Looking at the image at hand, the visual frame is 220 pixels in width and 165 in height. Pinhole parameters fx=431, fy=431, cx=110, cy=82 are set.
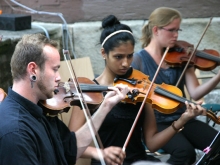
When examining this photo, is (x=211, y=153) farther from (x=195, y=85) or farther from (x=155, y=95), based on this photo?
(x=195, y=85)

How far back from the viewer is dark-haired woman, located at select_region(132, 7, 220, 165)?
2.71m

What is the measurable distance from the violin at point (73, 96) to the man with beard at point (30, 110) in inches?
8.2

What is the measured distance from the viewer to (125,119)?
Result: 89.1 inches

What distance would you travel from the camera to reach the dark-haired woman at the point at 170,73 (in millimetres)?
2709

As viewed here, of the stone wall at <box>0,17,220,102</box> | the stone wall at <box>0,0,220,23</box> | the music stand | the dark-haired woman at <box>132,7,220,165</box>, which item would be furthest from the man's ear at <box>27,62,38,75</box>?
the stone wall at <box>0,0,220,23</box>

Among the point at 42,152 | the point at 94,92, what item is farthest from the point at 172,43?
the point at 42,152

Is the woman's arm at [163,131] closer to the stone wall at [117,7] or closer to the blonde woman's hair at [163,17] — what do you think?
the blonde woman's hair at [163,17]

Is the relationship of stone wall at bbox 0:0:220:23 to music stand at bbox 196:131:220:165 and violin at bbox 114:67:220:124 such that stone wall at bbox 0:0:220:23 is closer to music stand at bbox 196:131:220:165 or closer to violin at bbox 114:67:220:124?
violin at bbox 114:67:220:124

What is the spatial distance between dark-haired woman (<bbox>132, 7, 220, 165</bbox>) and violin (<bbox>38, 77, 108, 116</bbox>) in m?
0.59

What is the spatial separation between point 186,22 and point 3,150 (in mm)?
2782

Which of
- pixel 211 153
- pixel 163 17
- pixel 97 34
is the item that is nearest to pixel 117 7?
pixel 97 34

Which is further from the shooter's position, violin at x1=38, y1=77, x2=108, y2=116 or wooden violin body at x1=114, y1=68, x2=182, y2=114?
wooden violin body at x1=114, y1=68, x2=182, y2=114

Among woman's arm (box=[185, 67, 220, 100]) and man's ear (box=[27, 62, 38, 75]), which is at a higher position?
man's ear (box=[27, 62, 38, 75])

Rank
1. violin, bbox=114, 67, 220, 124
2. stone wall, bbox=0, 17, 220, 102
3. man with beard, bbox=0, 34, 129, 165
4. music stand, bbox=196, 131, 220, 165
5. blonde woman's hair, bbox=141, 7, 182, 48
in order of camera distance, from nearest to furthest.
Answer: man with beard, bbox=0, 34, 129, 165
music stand, bbox=196, 131, 220, 165
violin, bbox=114, 67, 220, 124
blonde woman's hair, bbox=141, 7, 182, 48
stone wall, bbox=0, 17, 220, 102
